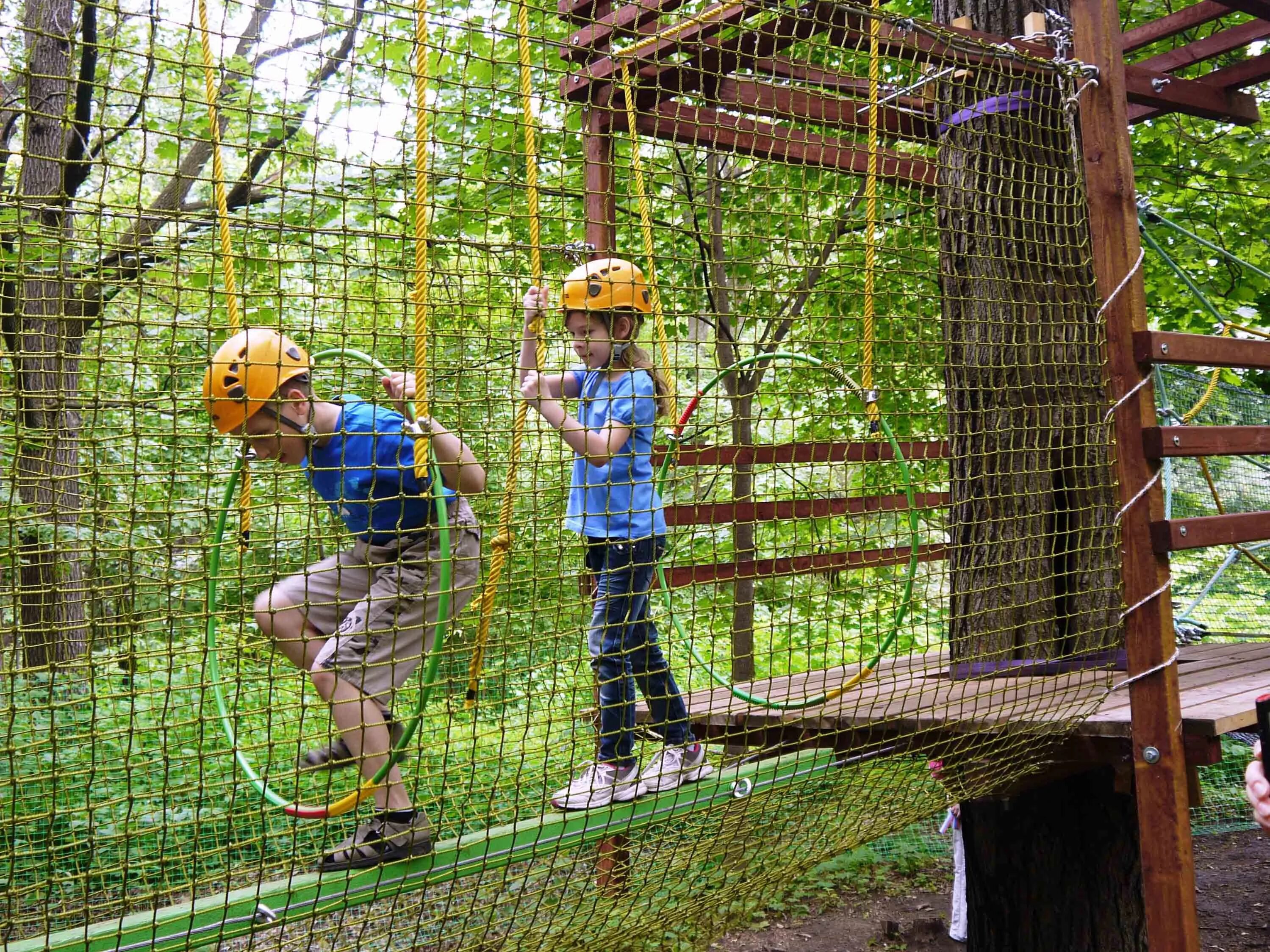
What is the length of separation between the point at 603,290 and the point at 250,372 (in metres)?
0.91

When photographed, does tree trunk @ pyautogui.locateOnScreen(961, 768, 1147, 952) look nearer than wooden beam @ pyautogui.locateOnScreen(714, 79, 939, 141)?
No

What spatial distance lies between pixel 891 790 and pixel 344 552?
1.65 m

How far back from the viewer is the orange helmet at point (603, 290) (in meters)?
2.60

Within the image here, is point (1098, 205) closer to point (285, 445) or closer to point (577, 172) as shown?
point (285, 445)

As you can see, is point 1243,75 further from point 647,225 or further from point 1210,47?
point 647,225

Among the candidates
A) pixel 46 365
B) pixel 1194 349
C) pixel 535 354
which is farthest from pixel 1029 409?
pixel 46 365

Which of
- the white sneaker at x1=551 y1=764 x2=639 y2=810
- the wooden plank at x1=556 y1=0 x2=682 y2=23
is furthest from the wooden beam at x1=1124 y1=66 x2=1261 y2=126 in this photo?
the white sneaker at x1=551 y1=764 x2=639 y2=810

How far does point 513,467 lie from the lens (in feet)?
7.92

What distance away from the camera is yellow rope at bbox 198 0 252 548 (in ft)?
5.97

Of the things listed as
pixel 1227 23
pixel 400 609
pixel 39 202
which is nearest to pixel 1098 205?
pixel 400 609

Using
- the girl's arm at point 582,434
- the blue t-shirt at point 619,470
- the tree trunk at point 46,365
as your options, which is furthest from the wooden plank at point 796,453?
the tree trunk at point 46,365

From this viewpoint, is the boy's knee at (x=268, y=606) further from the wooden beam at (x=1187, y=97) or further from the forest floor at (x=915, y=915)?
the forest floor at (x=915, y=915)

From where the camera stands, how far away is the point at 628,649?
2.81 m

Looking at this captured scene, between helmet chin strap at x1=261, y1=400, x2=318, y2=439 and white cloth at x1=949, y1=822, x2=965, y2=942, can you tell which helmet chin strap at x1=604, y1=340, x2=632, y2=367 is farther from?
white cloth at x1=949, y1=822, x2=965, y2=942
